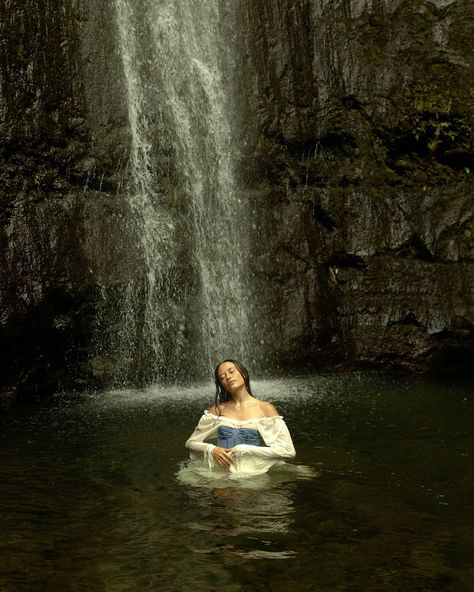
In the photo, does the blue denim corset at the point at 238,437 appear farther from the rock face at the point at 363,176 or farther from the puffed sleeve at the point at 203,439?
the rock face at the point at 363,176

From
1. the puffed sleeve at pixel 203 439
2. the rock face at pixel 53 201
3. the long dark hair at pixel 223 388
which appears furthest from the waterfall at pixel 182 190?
the puffed sleeve at pixel 203 439

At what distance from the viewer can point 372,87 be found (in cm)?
1524

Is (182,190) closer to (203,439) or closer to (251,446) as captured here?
(203,439)

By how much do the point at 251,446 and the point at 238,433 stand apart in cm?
19

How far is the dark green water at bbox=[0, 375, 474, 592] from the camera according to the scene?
4.91 m

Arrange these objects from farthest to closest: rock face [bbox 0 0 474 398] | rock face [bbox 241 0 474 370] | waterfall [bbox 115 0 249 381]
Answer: rock face [bbox 241 0 474 370] → waterfall [bbox 115 0 249 381] → rock face [bbox 0 0 474 398]

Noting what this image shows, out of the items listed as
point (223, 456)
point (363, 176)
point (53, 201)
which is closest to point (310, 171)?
point (363, 176)

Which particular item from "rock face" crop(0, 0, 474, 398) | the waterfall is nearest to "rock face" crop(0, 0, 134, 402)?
"rock face" crop(0, 0, 474, 398)

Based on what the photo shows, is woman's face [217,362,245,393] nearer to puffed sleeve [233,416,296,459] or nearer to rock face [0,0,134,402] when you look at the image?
Result: puffed sleeve [233,416,296,459]

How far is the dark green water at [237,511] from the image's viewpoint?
193 inches

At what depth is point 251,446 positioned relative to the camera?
21.8 ft

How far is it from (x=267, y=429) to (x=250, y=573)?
197 cm

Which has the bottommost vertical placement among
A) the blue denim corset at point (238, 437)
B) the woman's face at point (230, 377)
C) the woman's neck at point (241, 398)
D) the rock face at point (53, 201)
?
the blue denim corset at point (238, 437)

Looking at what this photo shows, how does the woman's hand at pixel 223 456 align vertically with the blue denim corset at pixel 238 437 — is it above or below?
below
